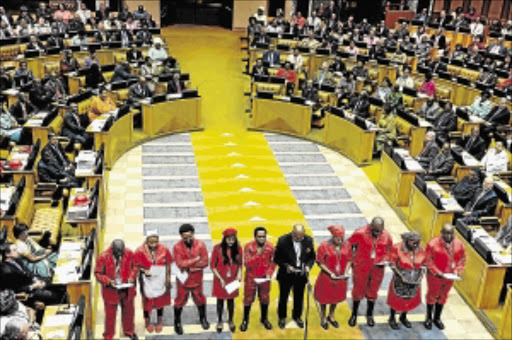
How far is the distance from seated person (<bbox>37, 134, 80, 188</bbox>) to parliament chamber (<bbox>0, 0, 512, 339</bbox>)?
0.09ft

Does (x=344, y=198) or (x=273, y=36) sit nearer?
(x=344, y=198)

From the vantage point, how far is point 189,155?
14.3 metres

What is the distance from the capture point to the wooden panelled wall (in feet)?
101

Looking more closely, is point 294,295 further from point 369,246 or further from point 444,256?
point 444,256

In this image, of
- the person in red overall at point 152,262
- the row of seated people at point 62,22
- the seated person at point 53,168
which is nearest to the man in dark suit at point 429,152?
the person in red overall at point 152,262

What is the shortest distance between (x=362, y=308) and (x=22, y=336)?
481cm

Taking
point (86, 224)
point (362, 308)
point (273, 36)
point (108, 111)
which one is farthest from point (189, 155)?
point (273, 36)

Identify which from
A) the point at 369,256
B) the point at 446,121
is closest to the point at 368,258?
the point at 369,256

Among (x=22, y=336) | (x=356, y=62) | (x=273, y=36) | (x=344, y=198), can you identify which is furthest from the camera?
(x=273, y=36)

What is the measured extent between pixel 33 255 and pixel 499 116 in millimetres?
11445

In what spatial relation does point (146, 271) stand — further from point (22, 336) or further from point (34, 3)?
point (34, 3)

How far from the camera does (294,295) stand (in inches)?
331

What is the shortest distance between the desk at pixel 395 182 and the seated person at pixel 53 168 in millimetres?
5901

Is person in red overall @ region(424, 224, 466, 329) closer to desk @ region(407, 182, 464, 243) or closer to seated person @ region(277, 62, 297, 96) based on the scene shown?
desk @ region(407, 182, 464, 243)
